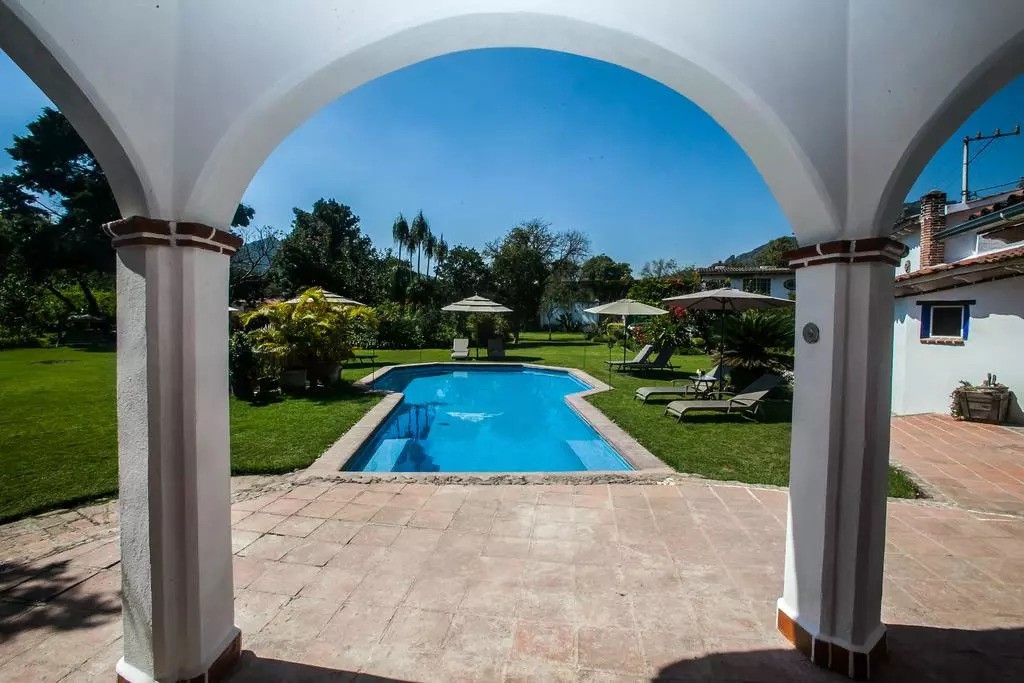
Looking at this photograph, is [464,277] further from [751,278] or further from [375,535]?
[375,535]

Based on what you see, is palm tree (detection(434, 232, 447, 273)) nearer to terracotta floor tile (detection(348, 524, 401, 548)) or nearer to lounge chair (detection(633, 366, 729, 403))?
lounge chair (detection(633, 366, 729, 403))

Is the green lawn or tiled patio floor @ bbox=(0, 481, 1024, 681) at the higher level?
the green lawn

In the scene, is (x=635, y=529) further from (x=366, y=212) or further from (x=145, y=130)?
(x=366, y=212)

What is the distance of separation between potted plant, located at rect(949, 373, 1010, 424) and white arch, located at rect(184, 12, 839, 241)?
31.4 feet

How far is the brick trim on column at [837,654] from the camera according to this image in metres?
2.59

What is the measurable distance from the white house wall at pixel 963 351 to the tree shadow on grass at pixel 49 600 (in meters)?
13.4

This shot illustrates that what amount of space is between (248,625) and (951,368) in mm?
13112

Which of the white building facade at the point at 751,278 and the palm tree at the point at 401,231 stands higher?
the palm tree at the point at 401,231

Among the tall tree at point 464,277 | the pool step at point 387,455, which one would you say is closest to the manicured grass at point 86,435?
the pool step at point 387,455

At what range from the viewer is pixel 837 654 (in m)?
2.64

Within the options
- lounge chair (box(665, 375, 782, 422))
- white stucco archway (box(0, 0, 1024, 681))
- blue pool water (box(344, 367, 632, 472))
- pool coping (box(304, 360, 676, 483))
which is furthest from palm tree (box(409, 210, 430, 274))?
white stucco archway (box(0, 0, 1024, 681))

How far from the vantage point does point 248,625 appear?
120 inches

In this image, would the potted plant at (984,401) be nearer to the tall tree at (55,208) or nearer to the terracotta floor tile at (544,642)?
the terracotta floor tile at (544,642)

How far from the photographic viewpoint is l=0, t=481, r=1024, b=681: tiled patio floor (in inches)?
108
